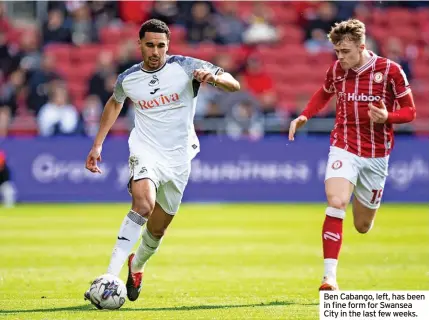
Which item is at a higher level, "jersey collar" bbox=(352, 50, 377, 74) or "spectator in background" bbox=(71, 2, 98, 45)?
"jersey collar" bbox=(352, 50, 377, 74)

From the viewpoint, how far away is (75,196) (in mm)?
21078

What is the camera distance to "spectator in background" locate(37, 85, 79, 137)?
21094 millimetres

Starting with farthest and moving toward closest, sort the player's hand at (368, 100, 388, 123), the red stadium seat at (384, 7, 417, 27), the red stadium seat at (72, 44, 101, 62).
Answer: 1. the red stadium seat at (384, 7, 417, 27)
2. the red stadium seat at (72, 44, 101, 62)
3. the player's hand at (368, 100, 388, 123)

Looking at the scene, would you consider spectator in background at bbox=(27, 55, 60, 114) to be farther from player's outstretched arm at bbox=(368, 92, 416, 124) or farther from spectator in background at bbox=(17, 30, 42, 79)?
player's outstretched arm at bbox=(368, 92, 416, 124)

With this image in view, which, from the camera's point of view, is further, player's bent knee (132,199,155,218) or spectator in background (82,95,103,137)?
spectator in background (82,95,103,137)

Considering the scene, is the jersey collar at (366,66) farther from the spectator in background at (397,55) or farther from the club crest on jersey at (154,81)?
the spectator in background at (397,55)

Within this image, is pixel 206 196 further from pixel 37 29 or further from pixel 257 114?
pixel 37 29

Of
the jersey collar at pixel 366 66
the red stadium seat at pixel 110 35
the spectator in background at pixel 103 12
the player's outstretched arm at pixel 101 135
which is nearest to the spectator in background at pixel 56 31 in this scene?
the spectator in background at pixel 103 12

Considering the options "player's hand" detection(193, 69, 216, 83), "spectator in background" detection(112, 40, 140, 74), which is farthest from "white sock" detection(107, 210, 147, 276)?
"spectator in background" detection(112, 40, 140, 74)

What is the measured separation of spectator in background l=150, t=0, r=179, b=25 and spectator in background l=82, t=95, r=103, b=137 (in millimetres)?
3258

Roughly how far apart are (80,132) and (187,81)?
12.3 m

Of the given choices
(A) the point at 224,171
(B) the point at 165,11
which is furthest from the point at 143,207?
(B) the point at 165,11

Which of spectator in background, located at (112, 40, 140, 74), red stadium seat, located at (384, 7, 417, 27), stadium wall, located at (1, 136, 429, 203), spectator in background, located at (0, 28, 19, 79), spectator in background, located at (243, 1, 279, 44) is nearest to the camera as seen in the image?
stadium wall, located at (1, 136, 429, 203)

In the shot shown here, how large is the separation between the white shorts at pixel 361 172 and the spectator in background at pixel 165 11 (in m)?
15.3
